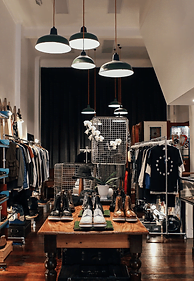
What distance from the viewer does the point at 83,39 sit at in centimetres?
333

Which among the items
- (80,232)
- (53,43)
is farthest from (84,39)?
(80,232)

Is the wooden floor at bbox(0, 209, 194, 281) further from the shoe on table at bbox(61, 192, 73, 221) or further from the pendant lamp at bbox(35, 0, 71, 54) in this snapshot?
the pendant lamp at bbox(35, 0, 71, 54)

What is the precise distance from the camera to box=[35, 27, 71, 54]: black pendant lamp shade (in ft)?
9.74

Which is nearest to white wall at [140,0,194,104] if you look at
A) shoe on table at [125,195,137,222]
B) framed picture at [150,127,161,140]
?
shoe on table at [125,195,137,222]

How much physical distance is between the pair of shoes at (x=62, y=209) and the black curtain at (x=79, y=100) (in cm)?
735

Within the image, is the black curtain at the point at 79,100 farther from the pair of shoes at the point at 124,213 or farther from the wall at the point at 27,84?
the pair of shoes at the point at 124,213

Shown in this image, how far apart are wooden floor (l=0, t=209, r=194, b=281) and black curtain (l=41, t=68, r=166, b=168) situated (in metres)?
5.59

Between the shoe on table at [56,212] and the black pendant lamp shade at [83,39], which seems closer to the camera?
the shoe on table at [56,212]

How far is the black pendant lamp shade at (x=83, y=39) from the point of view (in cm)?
336

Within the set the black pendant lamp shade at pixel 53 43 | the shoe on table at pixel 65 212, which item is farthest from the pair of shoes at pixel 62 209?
the black pendant lamp shade at pixel 53 43

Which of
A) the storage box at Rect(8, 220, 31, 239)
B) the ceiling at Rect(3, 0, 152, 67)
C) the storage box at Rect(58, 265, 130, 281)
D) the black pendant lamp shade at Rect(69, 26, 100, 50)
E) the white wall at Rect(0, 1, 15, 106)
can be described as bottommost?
the storage box at Rect(8, 220, 31, 239)

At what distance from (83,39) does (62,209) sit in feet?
6.19

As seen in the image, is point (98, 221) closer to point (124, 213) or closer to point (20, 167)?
point (124, 213)

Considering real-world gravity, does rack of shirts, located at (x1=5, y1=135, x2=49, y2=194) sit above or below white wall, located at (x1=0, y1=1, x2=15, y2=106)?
below
